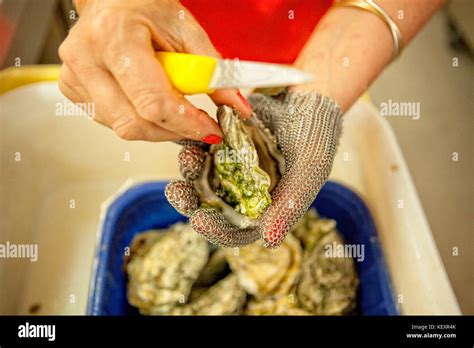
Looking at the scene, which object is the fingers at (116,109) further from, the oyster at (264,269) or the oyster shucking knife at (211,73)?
the oyster at (264,269)

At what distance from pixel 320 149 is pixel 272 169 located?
0.19ft

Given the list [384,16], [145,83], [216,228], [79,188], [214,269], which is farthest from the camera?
[79,188]

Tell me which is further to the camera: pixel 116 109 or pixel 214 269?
pixel 214 269

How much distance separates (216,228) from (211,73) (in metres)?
0.17

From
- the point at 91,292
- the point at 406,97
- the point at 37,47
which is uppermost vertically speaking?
the point at 37,47

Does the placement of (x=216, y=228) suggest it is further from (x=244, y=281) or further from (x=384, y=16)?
(x=384, y=16)

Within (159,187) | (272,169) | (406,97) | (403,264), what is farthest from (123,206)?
(406,97)

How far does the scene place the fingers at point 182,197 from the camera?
0.48 m

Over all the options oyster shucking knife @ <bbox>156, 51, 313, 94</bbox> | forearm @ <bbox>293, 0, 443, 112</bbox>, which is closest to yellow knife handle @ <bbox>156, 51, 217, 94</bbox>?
oyster shucking knife @ <bbox>156, 51, 313, 94</bbox>

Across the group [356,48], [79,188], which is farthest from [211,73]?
[79,188]

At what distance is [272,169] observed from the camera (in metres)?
0.52

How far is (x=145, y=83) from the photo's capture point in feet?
1.24

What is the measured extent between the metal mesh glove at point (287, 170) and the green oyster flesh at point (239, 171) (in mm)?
17

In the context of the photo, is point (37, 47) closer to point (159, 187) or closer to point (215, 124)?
point (159, 187)
